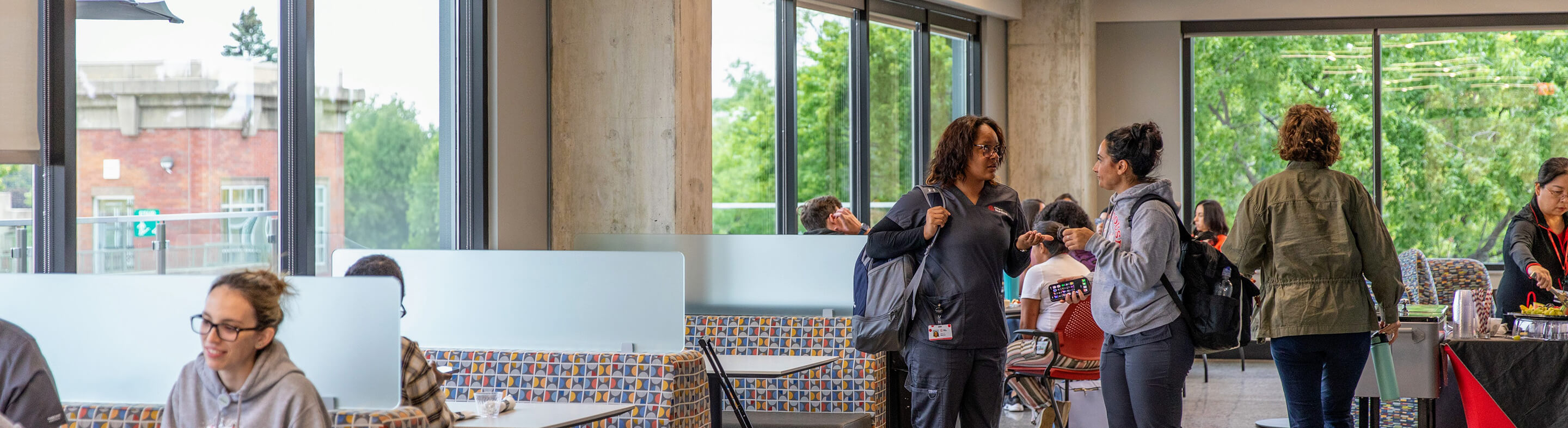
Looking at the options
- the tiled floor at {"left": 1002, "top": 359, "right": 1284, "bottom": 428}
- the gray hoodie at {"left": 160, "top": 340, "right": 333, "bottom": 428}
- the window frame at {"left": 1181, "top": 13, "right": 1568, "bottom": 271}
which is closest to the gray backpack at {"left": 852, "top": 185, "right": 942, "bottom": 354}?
the gray hoodie at {"left": 160, "top": 340, "right": 333, "bottom": 428}

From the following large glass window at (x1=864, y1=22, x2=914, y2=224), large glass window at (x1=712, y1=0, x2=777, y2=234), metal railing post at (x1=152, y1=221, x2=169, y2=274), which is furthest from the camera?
large glass window at (x1=864, y1=22, x2=914, y2=224)

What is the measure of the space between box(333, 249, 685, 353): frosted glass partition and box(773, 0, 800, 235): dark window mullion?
329 centimetres

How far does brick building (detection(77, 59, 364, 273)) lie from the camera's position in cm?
373

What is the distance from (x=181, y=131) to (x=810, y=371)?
233 cm

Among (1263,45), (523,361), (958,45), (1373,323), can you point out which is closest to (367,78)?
(523,361)

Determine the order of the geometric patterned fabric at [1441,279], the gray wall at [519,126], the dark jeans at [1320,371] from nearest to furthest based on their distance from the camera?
the dark jeans at [1320,371] → the gray wall at [519,126] → the geometric patterned fabric at [1441,279]

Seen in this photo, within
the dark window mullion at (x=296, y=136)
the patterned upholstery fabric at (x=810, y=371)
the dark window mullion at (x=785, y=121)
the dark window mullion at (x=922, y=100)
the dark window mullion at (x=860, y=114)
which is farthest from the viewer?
the dark window mullion at (x=922, y=100)

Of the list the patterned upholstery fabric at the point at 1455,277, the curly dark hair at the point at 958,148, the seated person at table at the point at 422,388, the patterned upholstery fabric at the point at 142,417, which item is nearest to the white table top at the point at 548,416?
the seated person at table at the point at 422,388

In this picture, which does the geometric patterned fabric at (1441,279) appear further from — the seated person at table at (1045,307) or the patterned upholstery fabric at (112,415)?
the patterned upholstery fabric at (112,415)

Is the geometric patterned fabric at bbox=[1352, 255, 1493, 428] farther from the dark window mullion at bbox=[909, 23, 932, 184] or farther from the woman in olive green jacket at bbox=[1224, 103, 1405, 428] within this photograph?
the dark window mullion at bbox=[909, 23, 932, 184]

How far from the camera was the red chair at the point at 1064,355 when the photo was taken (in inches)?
206

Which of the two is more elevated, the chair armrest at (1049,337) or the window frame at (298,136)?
the window frame at (298,136)

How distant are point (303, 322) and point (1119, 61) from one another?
27.2 ft

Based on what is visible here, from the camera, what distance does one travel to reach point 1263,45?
9789mm
